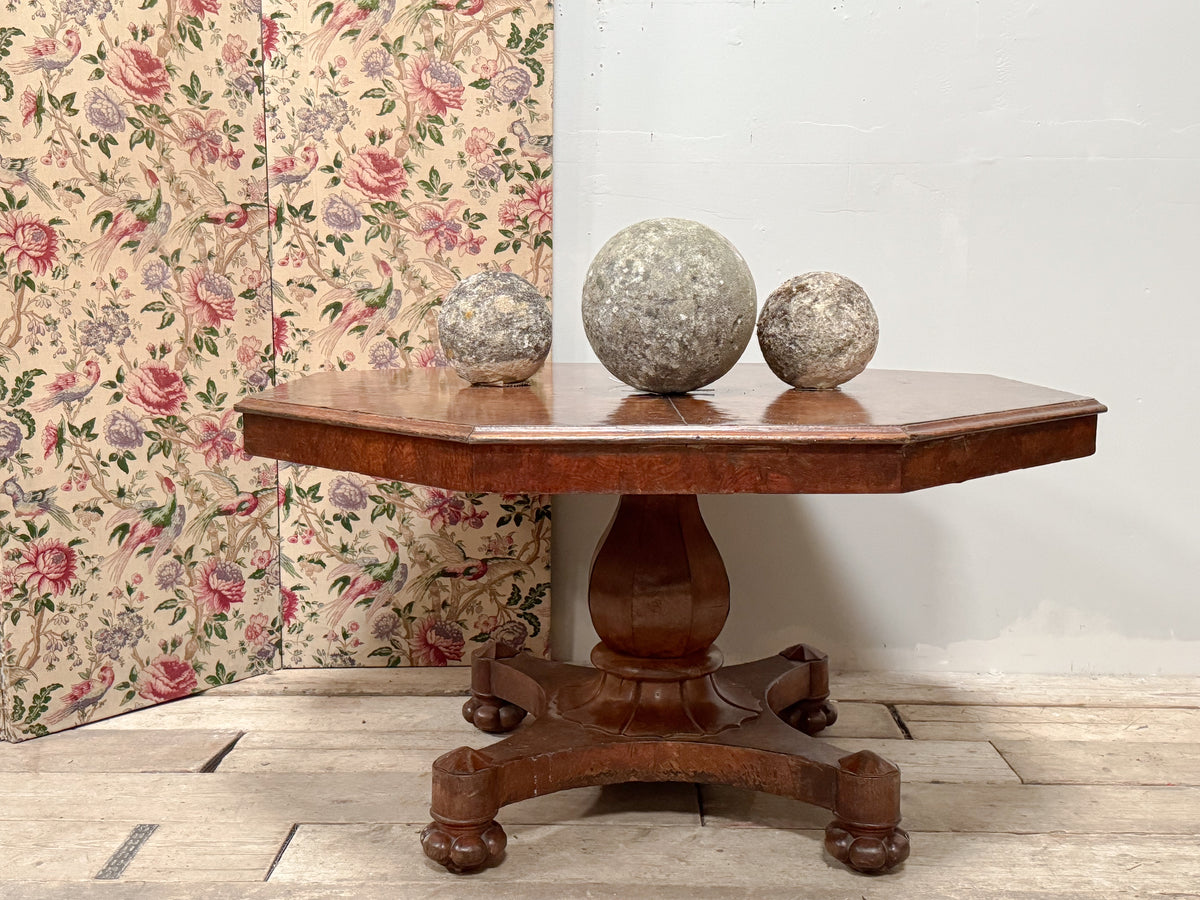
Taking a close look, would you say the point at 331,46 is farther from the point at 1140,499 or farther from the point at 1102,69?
the point at 1140,499

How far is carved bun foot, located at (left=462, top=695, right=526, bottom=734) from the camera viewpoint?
7.79 ft

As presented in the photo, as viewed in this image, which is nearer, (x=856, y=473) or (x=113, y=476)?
(x=856, y=473)

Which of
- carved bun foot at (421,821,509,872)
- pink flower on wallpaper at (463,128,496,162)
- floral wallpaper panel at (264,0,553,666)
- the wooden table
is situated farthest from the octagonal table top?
pink flower on wallpaper at (463,128,496,162)

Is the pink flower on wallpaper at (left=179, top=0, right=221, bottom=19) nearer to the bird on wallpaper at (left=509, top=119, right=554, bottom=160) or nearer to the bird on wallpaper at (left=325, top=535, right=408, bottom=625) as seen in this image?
the bird on wallpaper at (left=509, top=119, right=554, bottom=160)

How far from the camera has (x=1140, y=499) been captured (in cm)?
274

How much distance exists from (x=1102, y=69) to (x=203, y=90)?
204cm

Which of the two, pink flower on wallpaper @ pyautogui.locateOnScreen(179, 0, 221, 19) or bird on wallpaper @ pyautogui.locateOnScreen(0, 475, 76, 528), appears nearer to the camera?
bird on wallpaper @ pyautogui.locateOnScreen(0, 475, 76, 528)

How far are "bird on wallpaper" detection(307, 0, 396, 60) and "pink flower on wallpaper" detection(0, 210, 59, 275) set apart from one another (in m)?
0.74

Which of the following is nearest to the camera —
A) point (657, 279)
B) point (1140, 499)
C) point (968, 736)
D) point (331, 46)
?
point (657, 279)

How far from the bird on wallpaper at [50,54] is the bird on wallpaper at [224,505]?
2.92 ft

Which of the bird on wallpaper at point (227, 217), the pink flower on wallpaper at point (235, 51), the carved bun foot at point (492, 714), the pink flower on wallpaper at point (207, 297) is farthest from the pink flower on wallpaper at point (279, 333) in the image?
the carved bun foot at point (492, 714)

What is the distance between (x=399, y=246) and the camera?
2631mm

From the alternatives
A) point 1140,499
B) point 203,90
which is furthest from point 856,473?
point 203,90

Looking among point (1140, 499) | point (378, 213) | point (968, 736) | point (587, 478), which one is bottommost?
point (968, 736)
